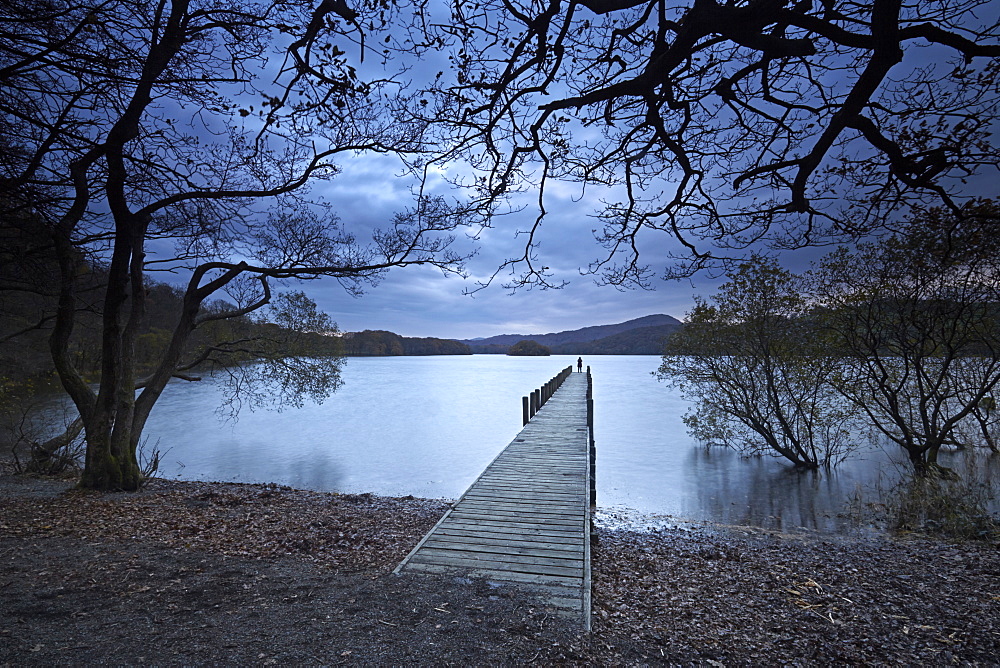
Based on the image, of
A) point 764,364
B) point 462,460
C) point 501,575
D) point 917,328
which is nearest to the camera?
point 501,575

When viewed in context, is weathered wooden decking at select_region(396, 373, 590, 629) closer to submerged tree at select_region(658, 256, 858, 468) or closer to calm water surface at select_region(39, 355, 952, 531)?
calm water surface at select_region(39, 355, 952, 531)

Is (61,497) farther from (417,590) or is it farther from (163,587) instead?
(417,590)

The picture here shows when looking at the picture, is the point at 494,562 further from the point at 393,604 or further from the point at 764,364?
the point at 764,364

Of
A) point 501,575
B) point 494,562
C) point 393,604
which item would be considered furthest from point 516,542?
point 393,604

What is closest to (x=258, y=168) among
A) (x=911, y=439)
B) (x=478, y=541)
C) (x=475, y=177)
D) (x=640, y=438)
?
(x=475, y=177)

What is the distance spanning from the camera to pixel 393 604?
12.9 ft

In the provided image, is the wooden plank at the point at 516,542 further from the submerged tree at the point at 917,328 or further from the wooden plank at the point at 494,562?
the submerged tree at the point at 917,328

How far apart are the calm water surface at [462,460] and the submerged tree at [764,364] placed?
150 cm

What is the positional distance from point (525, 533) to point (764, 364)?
938 cm

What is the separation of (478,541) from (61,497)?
21.1ft

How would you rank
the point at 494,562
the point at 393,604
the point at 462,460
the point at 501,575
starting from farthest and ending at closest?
the point at 462,460
the point at 494,562
the point at 501,575
the point at 393,604

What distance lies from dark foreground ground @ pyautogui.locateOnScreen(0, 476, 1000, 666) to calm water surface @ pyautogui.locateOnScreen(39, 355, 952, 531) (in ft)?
16.1

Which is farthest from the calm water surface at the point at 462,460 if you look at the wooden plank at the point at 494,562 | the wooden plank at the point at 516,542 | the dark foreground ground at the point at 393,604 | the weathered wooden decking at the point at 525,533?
the wooden plank at the point at 494,562

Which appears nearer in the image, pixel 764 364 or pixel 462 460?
pixel 764 364
